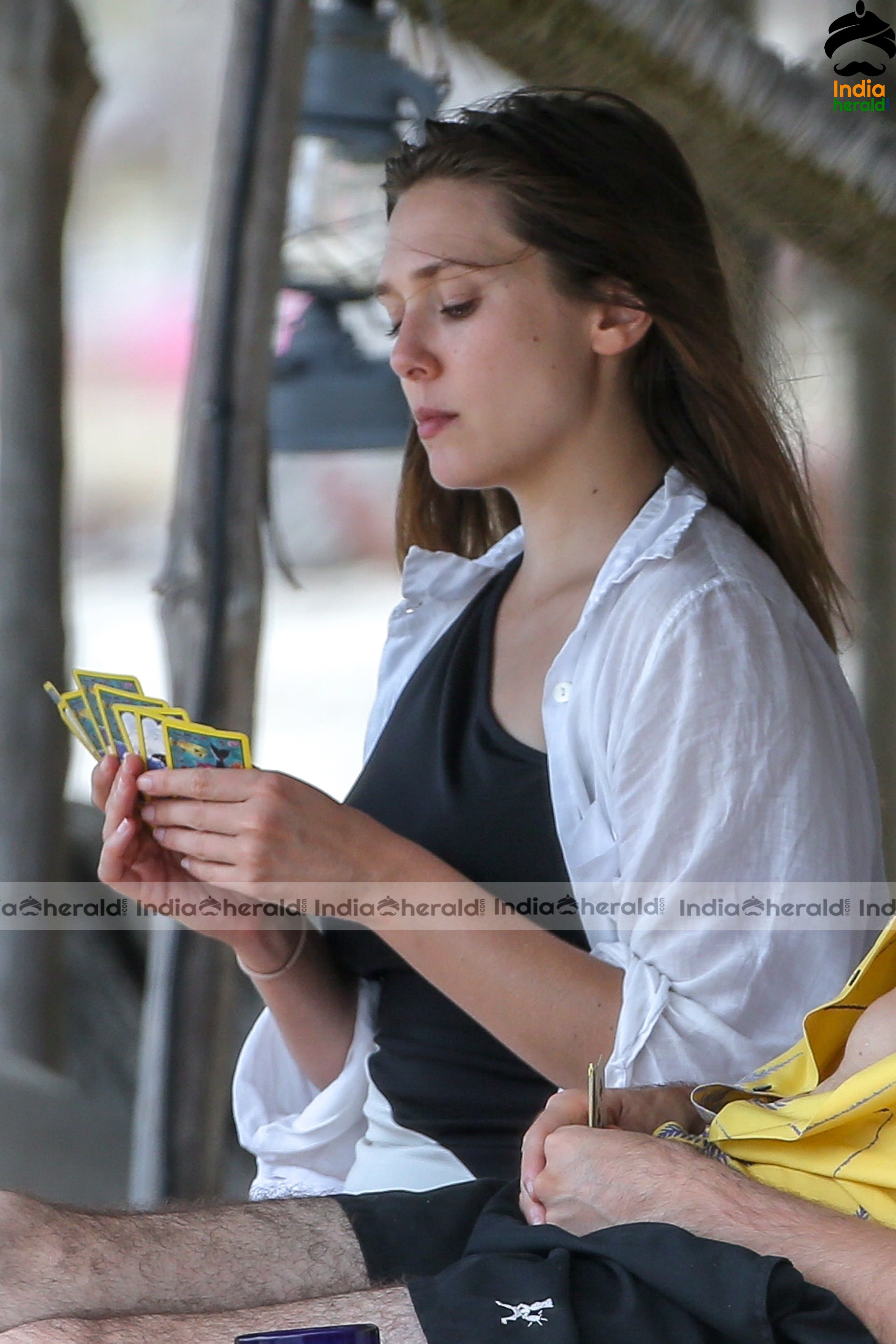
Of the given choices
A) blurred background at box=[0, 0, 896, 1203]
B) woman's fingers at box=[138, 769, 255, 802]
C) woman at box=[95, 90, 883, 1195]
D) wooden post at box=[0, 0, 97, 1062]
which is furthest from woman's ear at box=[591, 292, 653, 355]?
wooden post at box=[0, 0, 97, 1062]

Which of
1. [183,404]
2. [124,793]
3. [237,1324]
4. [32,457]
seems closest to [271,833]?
[124,793]

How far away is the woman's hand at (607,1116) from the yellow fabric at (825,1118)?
0.03 m

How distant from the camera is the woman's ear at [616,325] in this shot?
1.71m

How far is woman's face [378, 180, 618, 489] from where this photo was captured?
1.69 meters

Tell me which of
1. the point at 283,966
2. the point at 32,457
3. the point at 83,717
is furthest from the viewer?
the point at 32,457

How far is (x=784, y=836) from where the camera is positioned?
1472 millimetres

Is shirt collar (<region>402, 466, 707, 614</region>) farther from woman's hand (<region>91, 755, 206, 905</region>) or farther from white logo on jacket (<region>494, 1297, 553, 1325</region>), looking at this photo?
white logo on jacket (<region>494, 1297, 553, 1325</region>)

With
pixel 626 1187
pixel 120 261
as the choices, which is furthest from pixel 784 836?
pixel 120 261

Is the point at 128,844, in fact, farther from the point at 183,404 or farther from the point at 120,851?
the point at 183,404

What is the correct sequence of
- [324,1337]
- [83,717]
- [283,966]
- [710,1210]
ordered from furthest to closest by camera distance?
1. [283,966]
2. [83,717]
3. [710,1210]
4. [324,1337]

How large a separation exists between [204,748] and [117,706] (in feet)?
0.33

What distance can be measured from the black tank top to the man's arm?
34 centimetres

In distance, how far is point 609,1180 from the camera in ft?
3.93

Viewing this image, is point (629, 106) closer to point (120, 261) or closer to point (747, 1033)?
point (747, 1033)
